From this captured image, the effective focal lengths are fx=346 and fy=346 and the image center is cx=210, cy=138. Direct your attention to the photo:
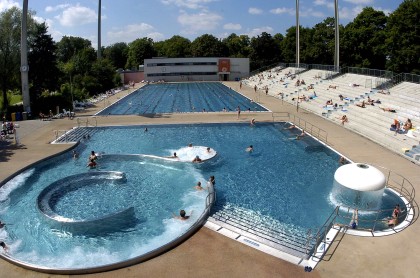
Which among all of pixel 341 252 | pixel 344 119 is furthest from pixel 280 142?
pixel 341 252

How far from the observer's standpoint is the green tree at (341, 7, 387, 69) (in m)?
51.8

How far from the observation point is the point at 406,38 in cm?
3816

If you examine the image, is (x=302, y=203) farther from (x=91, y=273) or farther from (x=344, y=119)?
(x=344, y=119)

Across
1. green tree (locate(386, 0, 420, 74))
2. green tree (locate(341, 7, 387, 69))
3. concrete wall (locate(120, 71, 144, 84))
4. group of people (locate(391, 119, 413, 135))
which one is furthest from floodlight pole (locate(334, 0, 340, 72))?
concrete wall (locate(120, 71, 144, 84))

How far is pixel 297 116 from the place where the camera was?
33.0m

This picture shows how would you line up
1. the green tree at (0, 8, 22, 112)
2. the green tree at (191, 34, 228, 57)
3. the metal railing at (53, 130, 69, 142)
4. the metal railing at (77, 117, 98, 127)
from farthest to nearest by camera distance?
the green tree at (191, 34, 228, 57)
the green tree at (0, 8, 22, 112)
the metal railing at (77, 117, 98, 127)
the metal railing at (53, 130, 69, 142)

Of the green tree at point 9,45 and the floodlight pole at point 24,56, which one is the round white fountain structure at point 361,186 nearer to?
the floodlight pole at point 24,56

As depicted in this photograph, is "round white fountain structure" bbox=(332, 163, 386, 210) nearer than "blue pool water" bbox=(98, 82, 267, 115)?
Yes

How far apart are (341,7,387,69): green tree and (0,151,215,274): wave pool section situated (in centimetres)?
4276

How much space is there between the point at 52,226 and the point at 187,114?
22.2m

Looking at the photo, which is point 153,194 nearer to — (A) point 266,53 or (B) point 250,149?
(B) point 250,149

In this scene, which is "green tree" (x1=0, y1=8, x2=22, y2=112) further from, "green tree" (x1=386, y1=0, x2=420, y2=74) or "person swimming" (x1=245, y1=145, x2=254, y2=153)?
"green tree" (x1=386, y1=0, x2=420, y2=74)

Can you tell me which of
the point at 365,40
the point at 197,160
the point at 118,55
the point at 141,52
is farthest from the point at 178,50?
the point at 197,160

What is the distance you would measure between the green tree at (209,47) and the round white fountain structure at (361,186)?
84.3 metres
